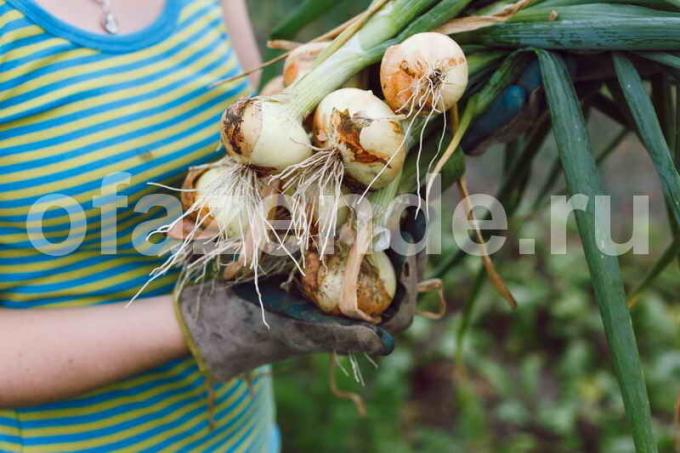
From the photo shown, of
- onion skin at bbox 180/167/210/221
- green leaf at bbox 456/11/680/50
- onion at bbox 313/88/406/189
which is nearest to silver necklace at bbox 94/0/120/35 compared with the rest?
onion skin at bbox 180/167/210/221

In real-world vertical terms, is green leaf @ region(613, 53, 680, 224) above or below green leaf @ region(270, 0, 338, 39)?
below

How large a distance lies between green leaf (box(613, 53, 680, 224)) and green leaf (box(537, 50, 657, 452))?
0.18ft

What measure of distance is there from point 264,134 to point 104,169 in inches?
8.8

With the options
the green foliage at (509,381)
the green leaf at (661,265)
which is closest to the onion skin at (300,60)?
the green leaf at (661,265)

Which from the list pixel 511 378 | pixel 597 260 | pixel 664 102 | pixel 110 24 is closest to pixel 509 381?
pixel 511 378

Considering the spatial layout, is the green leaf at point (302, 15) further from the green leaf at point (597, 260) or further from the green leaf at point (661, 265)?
the green leaf at point (661, 265)

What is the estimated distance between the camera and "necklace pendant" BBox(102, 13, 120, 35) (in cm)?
91

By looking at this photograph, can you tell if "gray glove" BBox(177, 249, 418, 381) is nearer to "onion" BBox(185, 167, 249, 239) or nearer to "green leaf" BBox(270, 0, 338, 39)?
"onion" BBox(185, 167, 249, 239)

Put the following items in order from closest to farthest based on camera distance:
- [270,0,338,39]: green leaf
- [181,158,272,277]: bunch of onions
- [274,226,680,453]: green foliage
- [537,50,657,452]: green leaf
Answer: [537,50,657,452]: green leaf
[181,158,272,277]: bunch of onions
[270,0,338,39]: green leaf
[274,226,680,453]: green foliage

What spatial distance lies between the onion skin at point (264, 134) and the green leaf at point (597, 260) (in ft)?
0.90

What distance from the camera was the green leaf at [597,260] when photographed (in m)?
0.69

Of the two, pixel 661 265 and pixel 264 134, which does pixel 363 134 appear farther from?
pixel 661 265

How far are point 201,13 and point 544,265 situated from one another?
1.66 m

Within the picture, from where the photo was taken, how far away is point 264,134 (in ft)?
2.51
